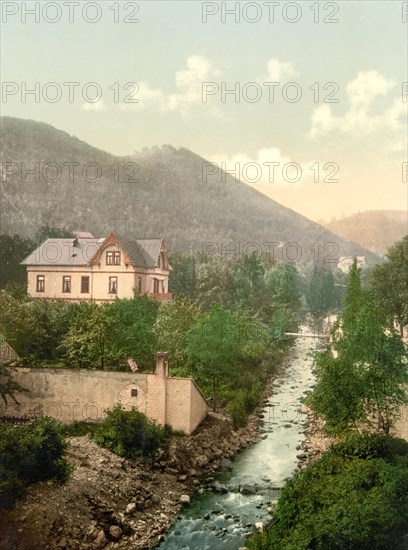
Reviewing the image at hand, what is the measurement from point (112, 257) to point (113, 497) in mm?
22830

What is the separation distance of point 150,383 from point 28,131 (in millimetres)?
116666

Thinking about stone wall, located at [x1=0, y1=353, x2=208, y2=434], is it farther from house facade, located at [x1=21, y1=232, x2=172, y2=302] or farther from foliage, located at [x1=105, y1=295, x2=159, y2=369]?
house facade, located at [x1=21, y1=232, x2=172, y2=302]

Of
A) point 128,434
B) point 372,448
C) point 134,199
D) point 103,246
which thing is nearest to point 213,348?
point 128,434

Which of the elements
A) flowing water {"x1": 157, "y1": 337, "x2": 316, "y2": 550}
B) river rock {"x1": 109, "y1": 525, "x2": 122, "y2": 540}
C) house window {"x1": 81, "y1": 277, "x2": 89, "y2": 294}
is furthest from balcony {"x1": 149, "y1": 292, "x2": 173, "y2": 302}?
river rock {"x1": 109, "y1": 525, "x2": 122, "y2": 540}

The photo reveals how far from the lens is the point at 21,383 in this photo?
2512 cm

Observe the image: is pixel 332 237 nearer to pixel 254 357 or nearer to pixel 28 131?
pixel 28 131

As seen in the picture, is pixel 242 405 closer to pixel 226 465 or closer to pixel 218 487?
pixel 226 465

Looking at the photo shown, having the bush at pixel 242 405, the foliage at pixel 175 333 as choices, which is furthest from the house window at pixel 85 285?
the bush at pixel 242 405

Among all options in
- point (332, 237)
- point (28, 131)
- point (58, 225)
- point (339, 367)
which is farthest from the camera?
point (332, 237)

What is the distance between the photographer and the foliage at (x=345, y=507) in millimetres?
12328

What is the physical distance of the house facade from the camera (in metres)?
39.8

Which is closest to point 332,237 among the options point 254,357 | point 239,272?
point 239,272

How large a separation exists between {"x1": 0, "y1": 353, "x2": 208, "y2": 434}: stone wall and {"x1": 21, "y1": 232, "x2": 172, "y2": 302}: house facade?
14.3m

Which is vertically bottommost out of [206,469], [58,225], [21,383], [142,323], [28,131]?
[206,469]
